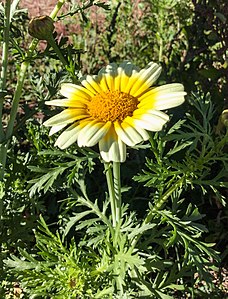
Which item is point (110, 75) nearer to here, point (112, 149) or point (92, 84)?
point (92, 84)

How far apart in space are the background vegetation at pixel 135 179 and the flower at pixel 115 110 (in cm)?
11

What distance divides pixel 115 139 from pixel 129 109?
0.34 feet

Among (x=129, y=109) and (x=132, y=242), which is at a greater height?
(x=129, y=109)

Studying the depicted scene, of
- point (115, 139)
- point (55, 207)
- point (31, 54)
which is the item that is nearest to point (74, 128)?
point (115, 139)

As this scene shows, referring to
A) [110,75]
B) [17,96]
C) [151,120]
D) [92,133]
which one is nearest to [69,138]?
[92,133]

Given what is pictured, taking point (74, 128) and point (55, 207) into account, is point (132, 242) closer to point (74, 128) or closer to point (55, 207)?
point (74, 128)

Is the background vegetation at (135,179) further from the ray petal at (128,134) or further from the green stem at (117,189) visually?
the ray petal at (128,134)

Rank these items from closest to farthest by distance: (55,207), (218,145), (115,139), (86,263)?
1. (115,139)
2. (218,145)
3. (86,263)
4. (55,207)

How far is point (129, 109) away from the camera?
1.30 meters

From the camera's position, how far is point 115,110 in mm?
1278

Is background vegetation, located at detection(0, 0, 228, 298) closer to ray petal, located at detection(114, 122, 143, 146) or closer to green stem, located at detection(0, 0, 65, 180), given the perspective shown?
green stem, located at detection(0, 0, 65, 180)

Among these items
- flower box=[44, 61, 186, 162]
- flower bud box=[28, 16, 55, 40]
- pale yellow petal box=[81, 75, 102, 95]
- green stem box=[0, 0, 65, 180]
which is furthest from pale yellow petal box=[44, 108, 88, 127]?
green stem box=[0, 0, 65, 180]

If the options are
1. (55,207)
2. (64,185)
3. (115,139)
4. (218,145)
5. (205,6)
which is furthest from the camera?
(205,6)

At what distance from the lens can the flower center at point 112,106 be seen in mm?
1276
